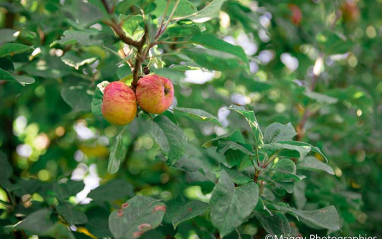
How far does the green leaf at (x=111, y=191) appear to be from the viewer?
1423 mm

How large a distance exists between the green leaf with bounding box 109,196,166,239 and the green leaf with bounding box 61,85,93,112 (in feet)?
1.60

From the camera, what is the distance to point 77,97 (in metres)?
1.39

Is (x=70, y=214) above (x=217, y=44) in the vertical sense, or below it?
below

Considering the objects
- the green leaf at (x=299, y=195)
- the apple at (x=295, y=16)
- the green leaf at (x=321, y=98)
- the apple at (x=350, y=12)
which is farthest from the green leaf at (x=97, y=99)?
the apple at (x=350, y=12)

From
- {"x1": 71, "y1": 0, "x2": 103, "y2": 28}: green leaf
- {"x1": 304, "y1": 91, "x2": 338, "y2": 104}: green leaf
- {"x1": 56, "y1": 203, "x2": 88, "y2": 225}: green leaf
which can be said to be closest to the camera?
{"x1": 71, "y1": 0, "x2": 103, "y2": 28}: green leaf

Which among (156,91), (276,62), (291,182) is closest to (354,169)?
(276,62)

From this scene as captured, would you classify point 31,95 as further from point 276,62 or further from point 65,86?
point 276,62

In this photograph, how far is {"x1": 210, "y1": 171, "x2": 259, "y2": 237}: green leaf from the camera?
841mm

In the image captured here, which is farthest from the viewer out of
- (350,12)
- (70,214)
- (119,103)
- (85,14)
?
(350,12)

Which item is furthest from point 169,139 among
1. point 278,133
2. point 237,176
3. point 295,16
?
point 295,16

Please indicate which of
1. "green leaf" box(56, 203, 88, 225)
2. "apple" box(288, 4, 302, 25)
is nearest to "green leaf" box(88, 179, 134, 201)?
"green leaf" box(56, 203, 88, 225)

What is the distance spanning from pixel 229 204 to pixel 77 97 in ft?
2.49

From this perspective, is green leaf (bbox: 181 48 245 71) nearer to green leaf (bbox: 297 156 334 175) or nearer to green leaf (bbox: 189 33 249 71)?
green leaf (bbox: 189 33 249 71)

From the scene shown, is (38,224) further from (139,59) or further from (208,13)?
(208,13)
